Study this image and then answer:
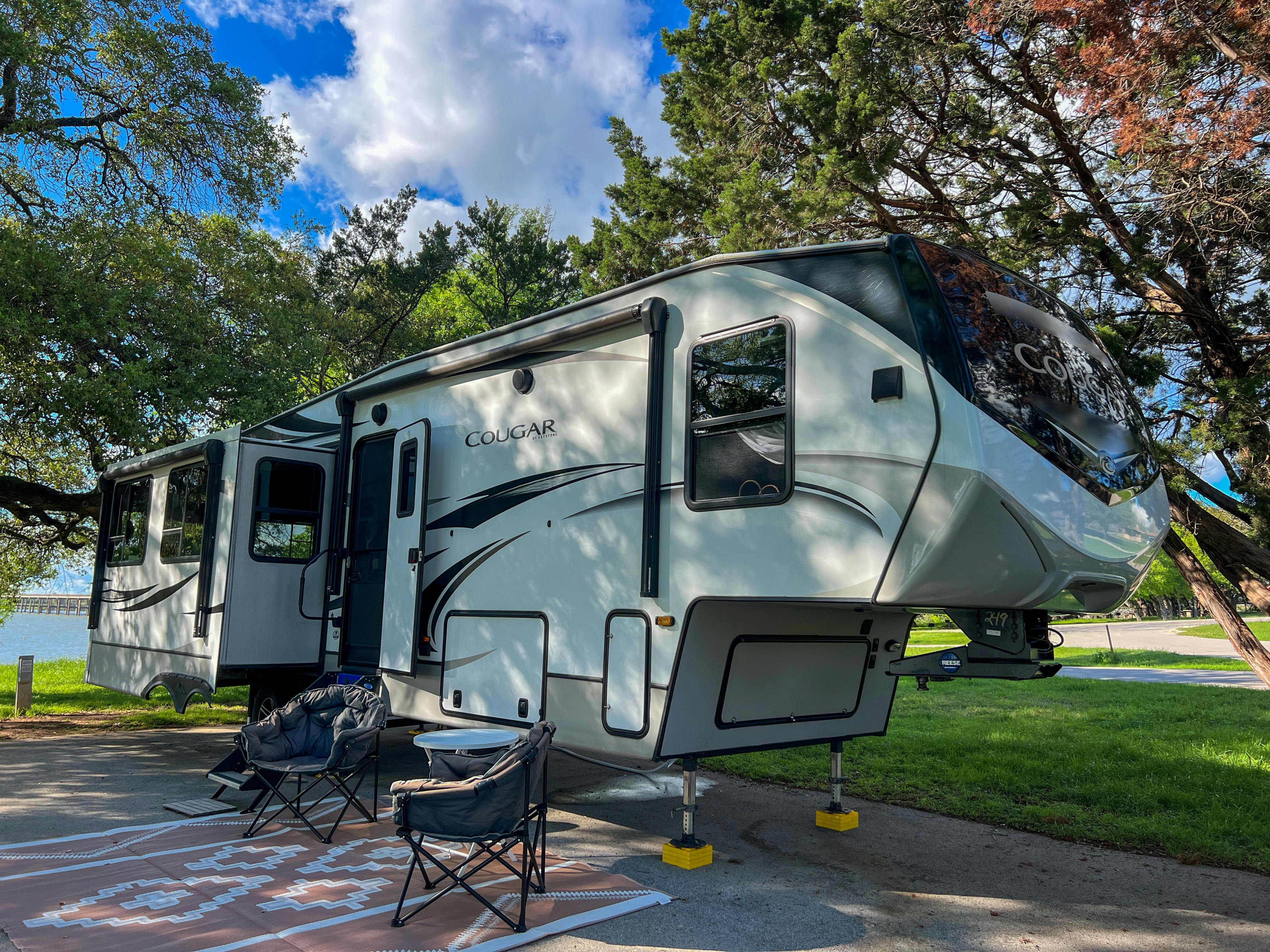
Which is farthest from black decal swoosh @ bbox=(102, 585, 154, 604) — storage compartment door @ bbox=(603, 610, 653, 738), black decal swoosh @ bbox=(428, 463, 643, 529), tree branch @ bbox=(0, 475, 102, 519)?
storage compartment door @ bbox=(603, 610, 653, 738)

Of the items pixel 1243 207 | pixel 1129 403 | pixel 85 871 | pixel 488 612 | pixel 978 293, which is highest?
pixel 1243 207

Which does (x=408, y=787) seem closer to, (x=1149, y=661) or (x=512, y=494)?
(x=512, y=494)

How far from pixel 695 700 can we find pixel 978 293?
247cm

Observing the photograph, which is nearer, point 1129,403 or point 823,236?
point 1129,403

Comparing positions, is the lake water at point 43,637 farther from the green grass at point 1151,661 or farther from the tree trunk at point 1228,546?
the green grass at point 1151,661

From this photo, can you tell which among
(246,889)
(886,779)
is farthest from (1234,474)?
(246,889)

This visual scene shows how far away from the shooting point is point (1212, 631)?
1351 inches

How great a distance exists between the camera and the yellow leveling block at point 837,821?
612cm

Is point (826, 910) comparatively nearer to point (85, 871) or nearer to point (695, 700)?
point (695, 700)

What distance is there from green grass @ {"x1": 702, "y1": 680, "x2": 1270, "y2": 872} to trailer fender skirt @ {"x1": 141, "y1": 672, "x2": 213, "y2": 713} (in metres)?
4.47

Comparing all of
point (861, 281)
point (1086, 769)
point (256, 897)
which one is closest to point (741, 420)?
point (861, 281)

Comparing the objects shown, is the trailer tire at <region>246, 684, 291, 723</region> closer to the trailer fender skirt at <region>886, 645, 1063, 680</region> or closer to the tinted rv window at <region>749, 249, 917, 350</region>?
the trailer fender skirt at <region>886, 645, 1063, 680</region>

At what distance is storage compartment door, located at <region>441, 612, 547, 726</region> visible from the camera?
5.35 metres

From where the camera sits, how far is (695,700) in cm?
473
